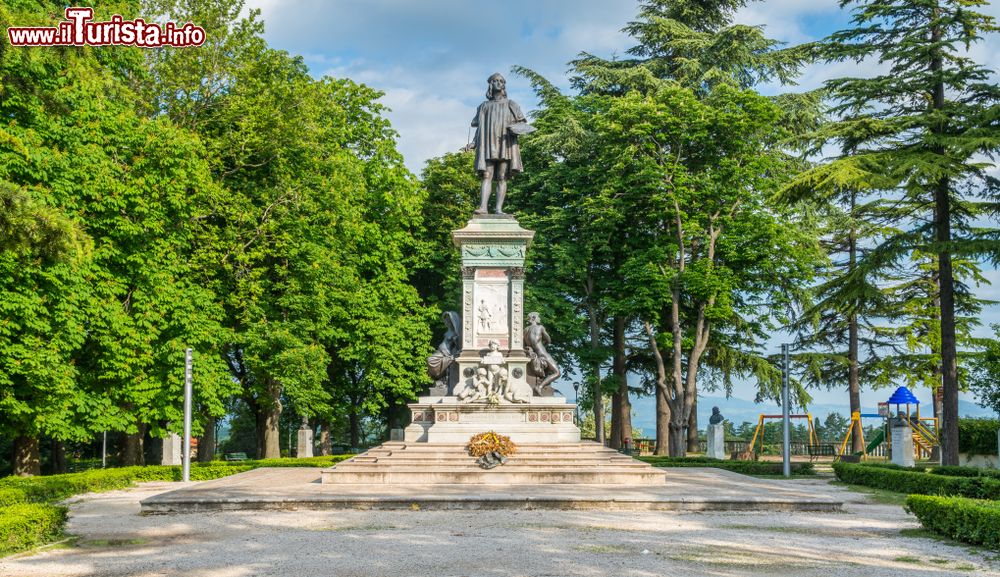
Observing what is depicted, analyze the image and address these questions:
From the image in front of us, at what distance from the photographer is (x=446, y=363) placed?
22.1m

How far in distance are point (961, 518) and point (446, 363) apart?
12559mm

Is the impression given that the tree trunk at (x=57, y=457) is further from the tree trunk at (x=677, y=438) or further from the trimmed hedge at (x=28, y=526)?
the tree trunk at (x=677, y=438)

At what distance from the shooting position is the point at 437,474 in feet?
59.4

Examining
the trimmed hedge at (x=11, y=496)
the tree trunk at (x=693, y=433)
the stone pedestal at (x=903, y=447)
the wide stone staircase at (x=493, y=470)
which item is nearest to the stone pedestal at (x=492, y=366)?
the wide stone staircase at (x=493, y=470)

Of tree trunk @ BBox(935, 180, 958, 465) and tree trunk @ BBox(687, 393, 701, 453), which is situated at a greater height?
tree trunk @ BBox(935, 180, 958, 465)

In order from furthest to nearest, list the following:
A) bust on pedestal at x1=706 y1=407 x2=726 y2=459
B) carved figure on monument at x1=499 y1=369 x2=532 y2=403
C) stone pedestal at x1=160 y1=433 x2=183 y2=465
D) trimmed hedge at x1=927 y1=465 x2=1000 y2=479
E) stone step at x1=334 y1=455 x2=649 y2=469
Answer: bust on pedestal at x1=706 y1=407 x2=726 y2=459
stone pedestal at x1=160 y1=433 x2=183 y2=465
carved figure on monument at x1=499 y1=369 x2=532 y2=403
trimmed hedge at x1=927 y1=465 x2=1000 y2=479
stone step at x1=334 y1=455 x2=649 y2=469

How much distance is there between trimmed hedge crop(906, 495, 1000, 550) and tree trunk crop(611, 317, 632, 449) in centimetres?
2217

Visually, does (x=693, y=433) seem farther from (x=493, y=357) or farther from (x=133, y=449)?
(x=133, y=449)

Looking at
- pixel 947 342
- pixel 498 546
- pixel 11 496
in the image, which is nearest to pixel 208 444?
pixel 11 496

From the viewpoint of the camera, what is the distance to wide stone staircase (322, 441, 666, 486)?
18094 mm

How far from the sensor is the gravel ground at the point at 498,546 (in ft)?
31.4

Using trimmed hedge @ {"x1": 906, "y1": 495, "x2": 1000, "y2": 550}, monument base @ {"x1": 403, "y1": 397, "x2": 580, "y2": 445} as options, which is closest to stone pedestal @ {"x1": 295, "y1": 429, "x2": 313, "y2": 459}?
monument base @ {"x1": 403, "y1": 397, "x2": 580, "y2": 445}

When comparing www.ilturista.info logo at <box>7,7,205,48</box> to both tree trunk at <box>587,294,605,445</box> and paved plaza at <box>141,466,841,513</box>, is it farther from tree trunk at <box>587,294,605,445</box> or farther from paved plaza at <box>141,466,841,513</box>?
tree trunk at <box>587,294,605,445</box>

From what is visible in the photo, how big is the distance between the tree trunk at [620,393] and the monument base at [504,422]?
1418cm
